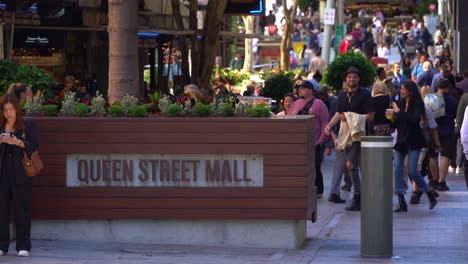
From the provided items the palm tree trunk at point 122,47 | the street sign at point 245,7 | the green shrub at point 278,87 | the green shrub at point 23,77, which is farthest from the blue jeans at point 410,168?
the street sign at point 245,7

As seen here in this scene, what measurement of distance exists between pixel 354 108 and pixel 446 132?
11.2 feet

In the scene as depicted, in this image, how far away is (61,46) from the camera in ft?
72.9

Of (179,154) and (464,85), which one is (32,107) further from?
(464,85)

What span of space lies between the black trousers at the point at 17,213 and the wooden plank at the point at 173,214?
71cm

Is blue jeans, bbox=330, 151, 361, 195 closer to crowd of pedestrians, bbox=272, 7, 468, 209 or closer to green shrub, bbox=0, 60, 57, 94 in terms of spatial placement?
crowd of pedestrians, bbox=272, 7, 468, 209

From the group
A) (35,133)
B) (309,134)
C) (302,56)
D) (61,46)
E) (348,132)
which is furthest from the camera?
(302,56)

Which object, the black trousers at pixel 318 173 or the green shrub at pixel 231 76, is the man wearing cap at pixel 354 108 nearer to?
the black trousers at pixel 318 173

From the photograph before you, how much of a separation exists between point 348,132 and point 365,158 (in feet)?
14.0

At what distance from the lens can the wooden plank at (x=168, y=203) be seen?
1123 centimetres

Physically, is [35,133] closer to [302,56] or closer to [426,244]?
[426,244]

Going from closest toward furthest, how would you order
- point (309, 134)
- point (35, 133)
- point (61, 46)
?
point (35, 133) < point (309, 134) < point (61, 46)

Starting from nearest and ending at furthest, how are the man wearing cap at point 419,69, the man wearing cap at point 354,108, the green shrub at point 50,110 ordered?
1. the green shrub at point 50,110
2. the man wearing cap at point 354,108
3. the man wearing cap at point 419,69

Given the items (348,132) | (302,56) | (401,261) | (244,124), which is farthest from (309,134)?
(302,56)

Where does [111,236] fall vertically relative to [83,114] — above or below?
below
